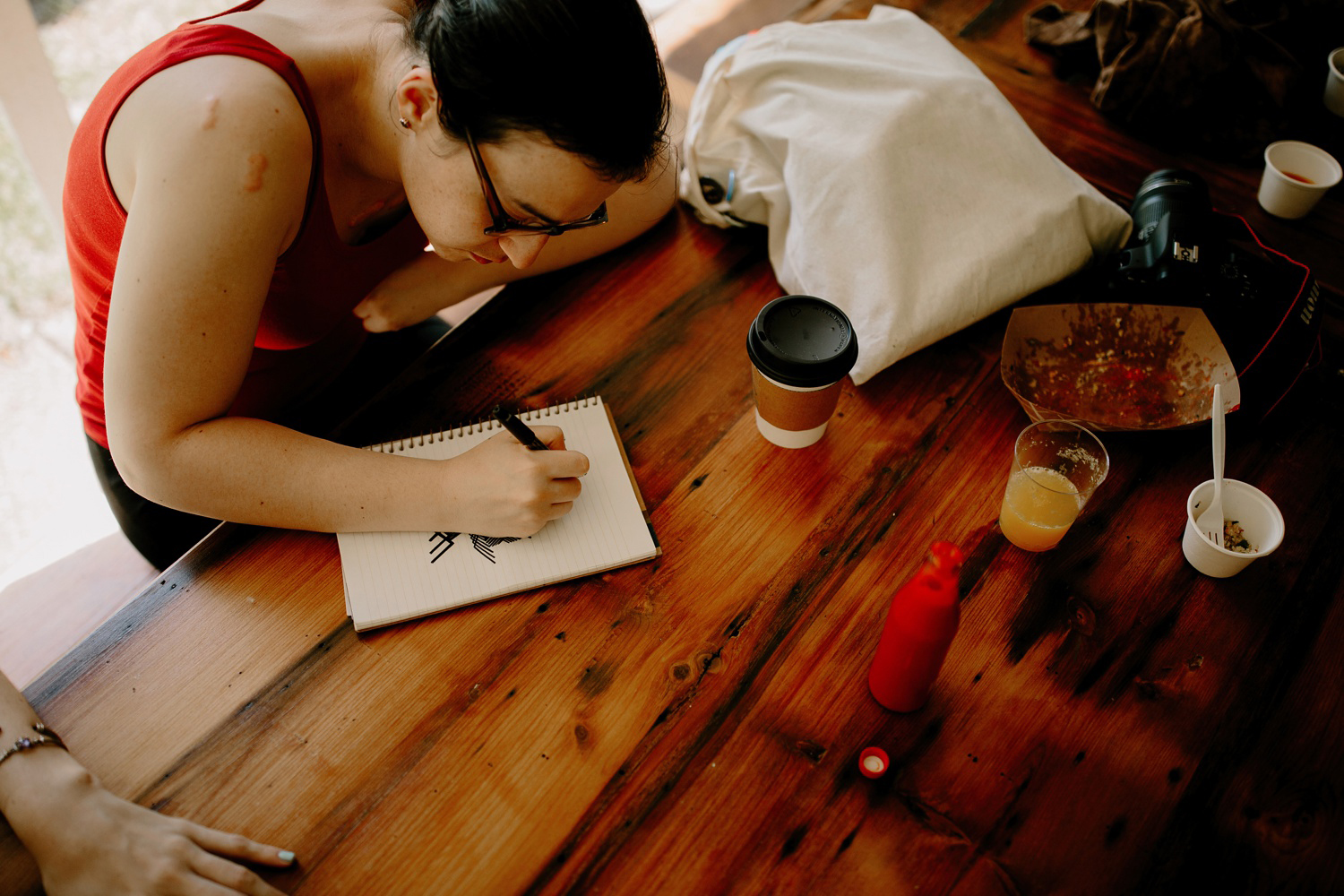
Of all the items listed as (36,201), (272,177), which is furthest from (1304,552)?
(36,201)

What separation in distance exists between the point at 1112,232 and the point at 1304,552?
0.50 meters

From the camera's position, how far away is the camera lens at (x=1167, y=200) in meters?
1.14

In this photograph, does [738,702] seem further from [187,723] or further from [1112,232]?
[1112,232]

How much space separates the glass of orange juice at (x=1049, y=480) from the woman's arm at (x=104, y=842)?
858 mm

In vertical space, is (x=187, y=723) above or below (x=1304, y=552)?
above

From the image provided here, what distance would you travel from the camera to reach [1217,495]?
3.19 feet

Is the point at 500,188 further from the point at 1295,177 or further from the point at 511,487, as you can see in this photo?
the point at 1295,177

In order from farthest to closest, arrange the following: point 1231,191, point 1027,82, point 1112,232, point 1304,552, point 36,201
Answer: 1. point 36,201
2. point 1027,82
3. point 1231,191
4. point 1112,232
5. point 1304,552

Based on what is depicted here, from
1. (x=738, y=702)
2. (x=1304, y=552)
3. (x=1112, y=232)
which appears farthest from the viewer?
(x=1112, y=232)

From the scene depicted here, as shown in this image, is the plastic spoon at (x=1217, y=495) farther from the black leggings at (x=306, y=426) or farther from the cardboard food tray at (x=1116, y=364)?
the black leggings at (x=306, y=426)

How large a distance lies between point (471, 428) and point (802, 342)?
45cm

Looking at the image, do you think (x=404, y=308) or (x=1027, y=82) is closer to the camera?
(x=404, y=308)

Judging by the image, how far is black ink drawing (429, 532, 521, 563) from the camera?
97cm

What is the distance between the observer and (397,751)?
83cm
